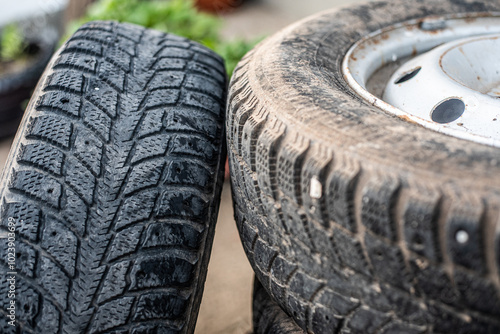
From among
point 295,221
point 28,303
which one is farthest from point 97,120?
point 295,221

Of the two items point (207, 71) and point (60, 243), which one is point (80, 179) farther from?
point (207, 71)

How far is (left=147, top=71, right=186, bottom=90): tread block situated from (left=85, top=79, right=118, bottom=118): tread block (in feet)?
0.31

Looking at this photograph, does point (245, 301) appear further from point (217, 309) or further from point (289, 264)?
point (289, 264)

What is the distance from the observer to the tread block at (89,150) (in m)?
1.01

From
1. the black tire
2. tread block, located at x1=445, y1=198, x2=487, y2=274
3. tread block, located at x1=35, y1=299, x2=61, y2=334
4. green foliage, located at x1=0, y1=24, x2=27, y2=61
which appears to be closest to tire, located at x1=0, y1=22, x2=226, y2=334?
tread block, located at x1=35, y1=299, x2=61, y2=334

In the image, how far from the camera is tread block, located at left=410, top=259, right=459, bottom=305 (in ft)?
2.19

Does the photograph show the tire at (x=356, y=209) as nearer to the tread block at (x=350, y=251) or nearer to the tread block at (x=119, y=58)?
the tread block at (x=350, y=251)

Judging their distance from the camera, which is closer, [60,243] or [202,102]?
[60,243]

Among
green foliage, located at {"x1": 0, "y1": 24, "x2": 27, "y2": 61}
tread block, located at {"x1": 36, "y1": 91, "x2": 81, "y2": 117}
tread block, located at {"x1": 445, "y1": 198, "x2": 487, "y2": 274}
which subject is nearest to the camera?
tread block, located at {"x1": 445, "y1": 198, "x2": 487, "y2": 274}

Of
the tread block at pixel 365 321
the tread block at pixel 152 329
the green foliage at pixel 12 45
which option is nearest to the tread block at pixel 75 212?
the tread block at pixel 152 329

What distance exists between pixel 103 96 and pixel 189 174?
262 millimetres

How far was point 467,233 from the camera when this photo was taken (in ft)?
2.06

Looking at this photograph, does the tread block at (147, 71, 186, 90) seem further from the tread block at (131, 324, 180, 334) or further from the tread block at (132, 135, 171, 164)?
the tread block at (131, 324, 180, 334)

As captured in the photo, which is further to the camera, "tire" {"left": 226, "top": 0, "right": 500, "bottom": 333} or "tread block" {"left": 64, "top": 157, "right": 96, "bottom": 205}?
"tread block" {"left": 64, "top": 157, "right": 96, "bottom": 205}
